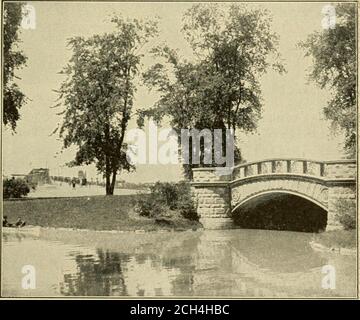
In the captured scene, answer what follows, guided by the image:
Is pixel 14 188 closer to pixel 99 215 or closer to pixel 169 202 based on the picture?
pixel 99 215

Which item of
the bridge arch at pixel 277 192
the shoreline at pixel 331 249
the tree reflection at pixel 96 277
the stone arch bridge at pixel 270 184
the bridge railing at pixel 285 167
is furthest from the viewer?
the bridge arch at pixel 277 192

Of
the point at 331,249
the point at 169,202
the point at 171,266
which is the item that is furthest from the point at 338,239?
the point at 169,202

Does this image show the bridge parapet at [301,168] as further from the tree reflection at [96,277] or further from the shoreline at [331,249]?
the tree reflection at [96,277]

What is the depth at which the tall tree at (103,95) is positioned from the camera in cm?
1291

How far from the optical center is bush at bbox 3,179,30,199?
482 inches

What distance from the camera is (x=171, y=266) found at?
12.1 meters

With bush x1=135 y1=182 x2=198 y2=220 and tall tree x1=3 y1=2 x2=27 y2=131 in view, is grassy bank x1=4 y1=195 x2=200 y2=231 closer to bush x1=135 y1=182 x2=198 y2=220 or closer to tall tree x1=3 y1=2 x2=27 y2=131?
bush x1=135 y1=182 x2=198 y2=220

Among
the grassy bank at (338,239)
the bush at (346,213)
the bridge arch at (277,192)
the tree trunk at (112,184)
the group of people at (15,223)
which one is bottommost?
the grassy bank at (338,239)

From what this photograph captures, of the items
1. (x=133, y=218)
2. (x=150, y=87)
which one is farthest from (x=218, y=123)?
(x=133, y=218)

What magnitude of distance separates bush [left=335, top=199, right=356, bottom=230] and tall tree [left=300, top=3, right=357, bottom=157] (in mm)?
843

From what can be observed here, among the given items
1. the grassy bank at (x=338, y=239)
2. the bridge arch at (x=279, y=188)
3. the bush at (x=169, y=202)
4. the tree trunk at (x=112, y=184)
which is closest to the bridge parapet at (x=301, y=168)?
the bridge arch at (x=279, y=188)

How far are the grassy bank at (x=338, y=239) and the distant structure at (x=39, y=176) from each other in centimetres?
503

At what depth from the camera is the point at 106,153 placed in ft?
46.1

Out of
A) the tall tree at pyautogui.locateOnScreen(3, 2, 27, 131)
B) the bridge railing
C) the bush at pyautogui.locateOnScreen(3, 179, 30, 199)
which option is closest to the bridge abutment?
the bridge railing
